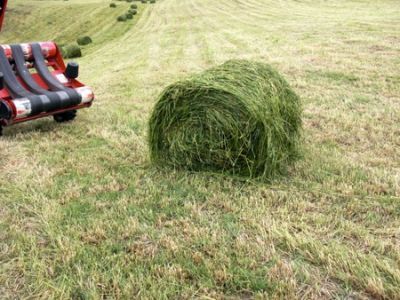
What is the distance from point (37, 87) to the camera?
6.54 meters

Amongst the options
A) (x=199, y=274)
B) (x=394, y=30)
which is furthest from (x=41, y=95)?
(x=394, y=30)

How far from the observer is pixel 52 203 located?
12.8 feet

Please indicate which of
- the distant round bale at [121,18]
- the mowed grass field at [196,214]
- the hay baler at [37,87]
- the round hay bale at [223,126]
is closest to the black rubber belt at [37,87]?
the hay baler at [37,87]

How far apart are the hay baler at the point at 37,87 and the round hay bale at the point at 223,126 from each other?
7.08 feet

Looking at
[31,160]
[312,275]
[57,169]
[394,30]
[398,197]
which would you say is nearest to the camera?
[312,275]

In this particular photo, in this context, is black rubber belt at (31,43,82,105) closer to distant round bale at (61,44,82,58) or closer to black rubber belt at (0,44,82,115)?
black rubber belt at (0,44,82,115)

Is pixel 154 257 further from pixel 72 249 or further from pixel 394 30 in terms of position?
pixel 394 30

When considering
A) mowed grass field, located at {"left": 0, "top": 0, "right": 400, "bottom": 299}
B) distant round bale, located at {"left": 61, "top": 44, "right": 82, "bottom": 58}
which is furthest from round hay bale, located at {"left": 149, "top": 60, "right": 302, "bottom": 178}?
distant round bale, located at {"left": 61, "top": 44, "right": 82, "bottom": 58}

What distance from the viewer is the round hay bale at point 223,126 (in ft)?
13.8

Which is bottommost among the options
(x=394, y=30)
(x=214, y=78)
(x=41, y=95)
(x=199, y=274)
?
(x=394, y=30)

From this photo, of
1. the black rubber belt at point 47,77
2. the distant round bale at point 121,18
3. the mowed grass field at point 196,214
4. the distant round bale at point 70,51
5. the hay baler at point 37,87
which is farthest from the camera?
the distant round bale at point 121,18

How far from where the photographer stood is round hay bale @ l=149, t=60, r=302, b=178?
4206mm

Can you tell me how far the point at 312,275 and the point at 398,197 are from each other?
1.47 m

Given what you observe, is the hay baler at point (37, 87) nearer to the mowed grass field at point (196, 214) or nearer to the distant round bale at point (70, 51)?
the mowed grass field at point (196, 214)
